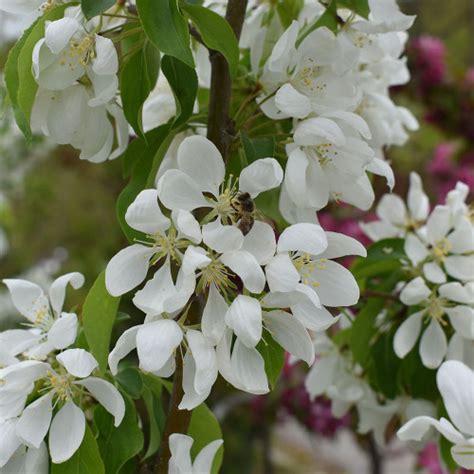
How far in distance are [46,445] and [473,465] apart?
424mm

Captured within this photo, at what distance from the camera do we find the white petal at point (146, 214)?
678 millimetres

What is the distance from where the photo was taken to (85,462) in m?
0.77

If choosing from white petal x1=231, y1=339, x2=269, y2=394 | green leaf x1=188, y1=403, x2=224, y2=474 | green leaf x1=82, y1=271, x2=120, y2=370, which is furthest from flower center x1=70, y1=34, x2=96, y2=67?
green leaf x1=188, y1=403, x2=224, y2=474

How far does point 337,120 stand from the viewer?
0.78 meters

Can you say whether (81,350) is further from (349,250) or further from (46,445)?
(349,250)

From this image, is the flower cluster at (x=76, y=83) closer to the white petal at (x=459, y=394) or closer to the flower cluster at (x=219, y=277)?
the flower cluster at (x=219, y=277)

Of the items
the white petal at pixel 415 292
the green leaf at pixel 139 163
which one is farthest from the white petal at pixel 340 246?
the white petal at pixel 415 292

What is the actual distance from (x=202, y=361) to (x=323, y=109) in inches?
11.8

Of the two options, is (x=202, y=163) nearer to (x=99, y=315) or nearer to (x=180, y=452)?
(x=99, y=315)

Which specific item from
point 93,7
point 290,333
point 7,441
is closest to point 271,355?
point 290,333

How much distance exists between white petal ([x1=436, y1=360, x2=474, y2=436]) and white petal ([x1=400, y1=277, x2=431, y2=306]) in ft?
1.02

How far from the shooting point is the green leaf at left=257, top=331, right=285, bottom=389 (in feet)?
2.50

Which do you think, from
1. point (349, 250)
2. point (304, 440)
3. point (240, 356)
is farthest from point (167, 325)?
point (304, 440)

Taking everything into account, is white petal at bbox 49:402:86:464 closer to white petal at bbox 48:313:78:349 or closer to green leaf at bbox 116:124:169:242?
white petal at bbox 48:313:78:349
